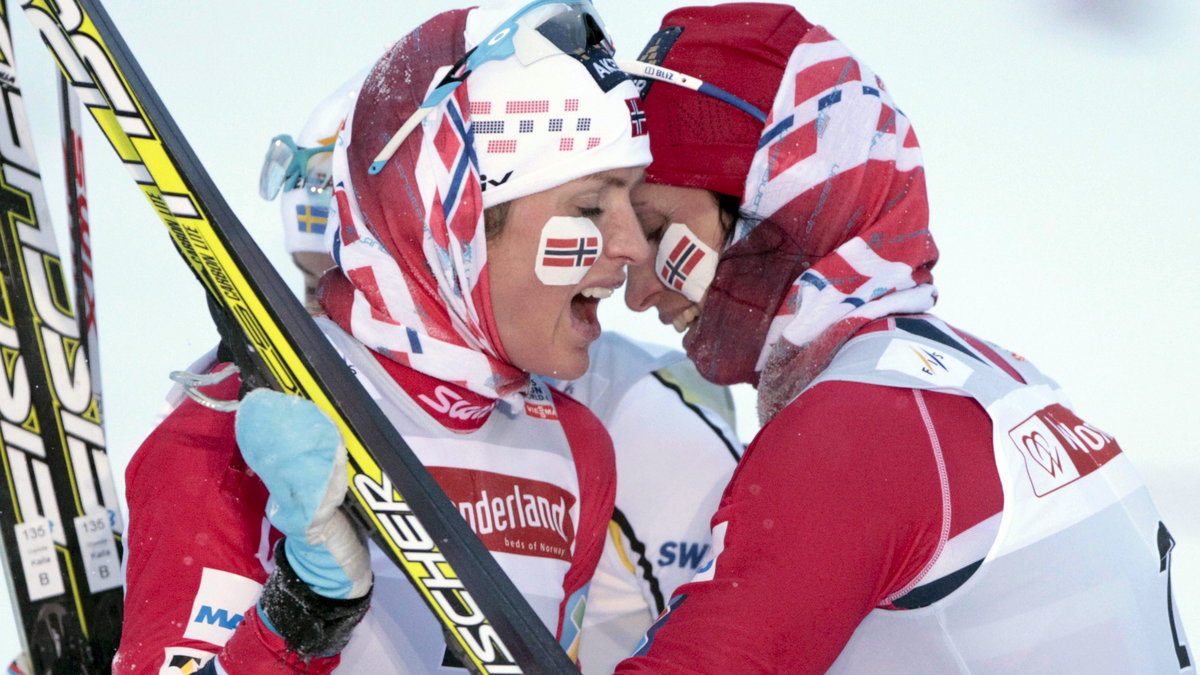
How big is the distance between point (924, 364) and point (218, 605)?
1.02m

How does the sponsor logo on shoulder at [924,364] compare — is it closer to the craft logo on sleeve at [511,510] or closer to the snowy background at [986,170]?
the craft logo on sleeve at [511,510]

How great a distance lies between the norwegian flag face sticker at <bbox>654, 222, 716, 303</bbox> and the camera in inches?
95.1

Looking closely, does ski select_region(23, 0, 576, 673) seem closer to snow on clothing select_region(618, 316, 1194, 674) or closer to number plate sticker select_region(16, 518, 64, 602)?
snow on clothing select_region(618, 316, 1194, 674)

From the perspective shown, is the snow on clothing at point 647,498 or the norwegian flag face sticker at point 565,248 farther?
the snow on clothing at point 647,498

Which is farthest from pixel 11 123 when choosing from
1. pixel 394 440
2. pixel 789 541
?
pixel 789 541

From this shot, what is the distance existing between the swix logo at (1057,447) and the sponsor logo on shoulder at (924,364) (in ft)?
0.37

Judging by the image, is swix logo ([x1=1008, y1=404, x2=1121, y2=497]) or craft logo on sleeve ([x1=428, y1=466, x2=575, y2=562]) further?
craft logo on sleeve ([x1=428, y1=466, x2=575, y2=562])

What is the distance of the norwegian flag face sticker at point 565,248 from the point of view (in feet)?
6.92

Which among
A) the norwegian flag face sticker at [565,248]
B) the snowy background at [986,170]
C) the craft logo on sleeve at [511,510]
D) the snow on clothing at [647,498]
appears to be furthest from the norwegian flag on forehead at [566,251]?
the snowy background at [986,170]

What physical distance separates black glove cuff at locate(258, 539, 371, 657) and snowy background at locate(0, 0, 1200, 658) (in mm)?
1866

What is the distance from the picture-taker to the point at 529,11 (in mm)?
2104

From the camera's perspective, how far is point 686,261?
2430 mm

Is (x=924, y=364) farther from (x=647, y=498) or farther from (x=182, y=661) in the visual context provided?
(x=182, y=661)

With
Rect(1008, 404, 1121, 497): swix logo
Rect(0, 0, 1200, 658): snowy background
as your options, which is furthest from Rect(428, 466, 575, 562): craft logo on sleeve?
Rect(0, 0, 1200, 658): snowy background
